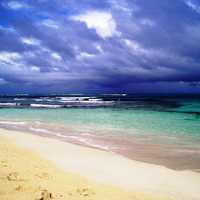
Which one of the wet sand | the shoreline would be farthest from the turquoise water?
the wet sand

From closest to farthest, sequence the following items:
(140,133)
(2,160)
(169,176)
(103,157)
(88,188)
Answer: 1. (88,188)
2. (169,176)
3. (2,160)
4. (103,157)
5. (140,133)

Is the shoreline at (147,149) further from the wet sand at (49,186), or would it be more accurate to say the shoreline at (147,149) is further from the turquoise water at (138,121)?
the wet sand at (49,186)

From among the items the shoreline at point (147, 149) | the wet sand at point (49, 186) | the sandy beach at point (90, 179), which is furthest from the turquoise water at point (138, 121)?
the wet sand at point (49, 186)

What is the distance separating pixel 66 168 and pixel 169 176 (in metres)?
2.85

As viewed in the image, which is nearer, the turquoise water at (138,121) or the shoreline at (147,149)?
the shoreline at (147,149)

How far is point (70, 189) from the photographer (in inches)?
227

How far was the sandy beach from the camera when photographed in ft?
18.1

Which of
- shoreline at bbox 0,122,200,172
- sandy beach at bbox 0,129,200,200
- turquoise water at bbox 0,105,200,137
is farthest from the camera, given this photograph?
turquoise water at bbox 0,105,200,137

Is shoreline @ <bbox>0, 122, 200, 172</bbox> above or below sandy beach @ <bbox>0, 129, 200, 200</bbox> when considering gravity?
below

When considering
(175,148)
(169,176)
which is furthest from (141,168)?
(175,148)

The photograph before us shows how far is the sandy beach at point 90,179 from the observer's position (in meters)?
5.50

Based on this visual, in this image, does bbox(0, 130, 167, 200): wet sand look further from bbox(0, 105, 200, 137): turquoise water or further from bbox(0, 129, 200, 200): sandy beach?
bbox(0, 105, 200, 137): turquoise water

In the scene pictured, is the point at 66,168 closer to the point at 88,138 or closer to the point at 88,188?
the point at 88,188

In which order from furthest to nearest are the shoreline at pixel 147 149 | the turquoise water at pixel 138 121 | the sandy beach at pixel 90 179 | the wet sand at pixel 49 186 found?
1. the turquoise water at pixel 138 121
2. the shoreline at pixel 147 149
3. the sandy beach at pixel 90 179
4. the wet sand at pixel 49 186
